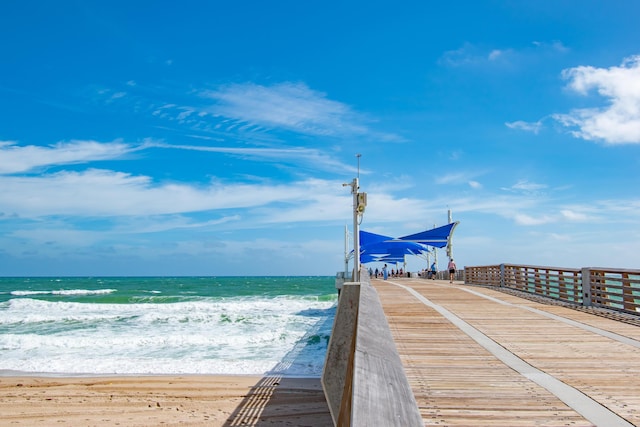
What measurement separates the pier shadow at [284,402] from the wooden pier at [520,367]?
223 cm

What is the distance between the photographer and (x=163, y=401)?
1016 centimetres

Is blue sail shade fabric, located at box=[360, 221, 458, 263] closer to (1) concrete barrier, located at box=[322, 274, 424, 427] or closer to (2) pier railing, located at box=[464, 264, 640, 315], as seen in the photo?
(2) pier railing, located at box=[464, 264, 640, 315]

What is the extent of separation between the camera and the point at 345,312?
5008mm

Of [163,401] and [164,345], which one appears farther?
[164,345]

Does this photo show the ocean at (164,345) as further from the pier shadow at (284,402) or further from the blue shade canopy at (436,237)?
the blue shade canopy at (436,237)

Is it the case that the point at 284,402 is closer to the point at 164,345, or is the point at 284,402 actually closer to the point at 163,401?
the point at 163,401

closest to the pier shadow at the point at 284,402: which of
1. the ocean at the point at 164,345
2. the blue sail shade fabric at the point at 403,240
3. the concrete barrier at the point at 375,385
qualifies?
the ocean at the point at 164,345

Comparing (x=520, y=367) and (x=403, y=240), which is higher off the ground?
(x=403, y=240)

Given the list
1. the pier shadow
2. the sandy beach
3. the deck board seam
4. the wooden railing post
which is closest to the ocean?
the pier shadow

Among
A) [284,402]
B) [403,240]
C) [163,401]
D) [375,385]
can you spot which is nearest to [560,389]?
[375,385]

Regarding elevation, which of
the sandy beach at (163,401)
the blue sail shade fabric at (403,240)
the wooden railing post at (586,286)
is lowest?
the sandy beach at (163,401)

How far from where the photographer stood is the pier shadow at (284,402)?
885 centimetres

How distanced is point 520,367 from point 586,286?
930 cm

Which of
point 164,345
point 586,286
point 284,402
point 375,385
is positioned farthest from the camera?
point 164,345
